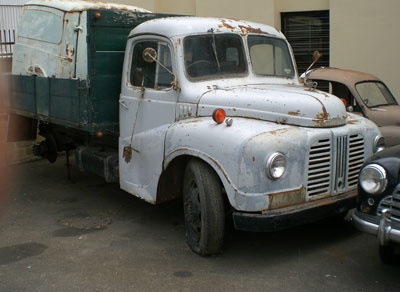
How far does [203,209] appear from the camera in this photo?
4883 millimetres

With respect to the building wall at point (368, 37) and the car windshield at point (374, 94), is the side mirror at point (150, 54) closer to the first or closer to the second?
the car windshield at point (374, 94)

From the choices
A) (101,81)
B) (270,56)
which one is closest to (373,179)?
(270,56)

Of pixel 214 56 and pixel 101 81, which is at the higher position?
pixel 214 56

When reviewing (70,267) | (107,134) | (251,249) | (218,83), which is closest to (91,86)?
(107,134)

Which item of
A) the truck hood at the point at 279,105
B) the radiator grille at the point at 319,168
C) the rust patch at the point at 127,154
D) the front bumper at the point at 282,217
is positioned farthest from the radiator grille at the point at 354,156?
the rust patch at the point at 127,154

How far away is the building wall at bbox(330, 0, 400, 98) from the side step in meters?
4.84

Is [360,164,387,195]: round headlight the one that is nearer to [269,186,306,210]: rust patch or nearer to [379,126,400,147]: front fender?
[269,186,306,210]: rust patch

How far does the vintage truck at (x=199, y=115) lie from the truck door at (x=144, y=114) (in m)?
0.01

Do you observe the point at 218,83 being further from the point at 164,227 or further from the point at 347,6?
the point at 347,6

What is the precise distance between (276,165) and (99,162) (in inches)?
110

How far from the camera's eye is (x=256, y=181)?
4535 millimetres

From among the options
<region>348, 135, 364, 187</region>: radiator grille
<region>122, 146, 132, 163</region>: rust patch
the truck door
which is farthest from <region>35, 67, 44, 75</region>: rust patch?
<region>348, 135, 364, 187</region>: radiator grille

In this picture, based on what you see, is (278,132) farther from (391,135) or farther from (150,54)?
Result: (391,135)

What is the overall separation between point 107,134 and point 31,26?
217 centimetres
